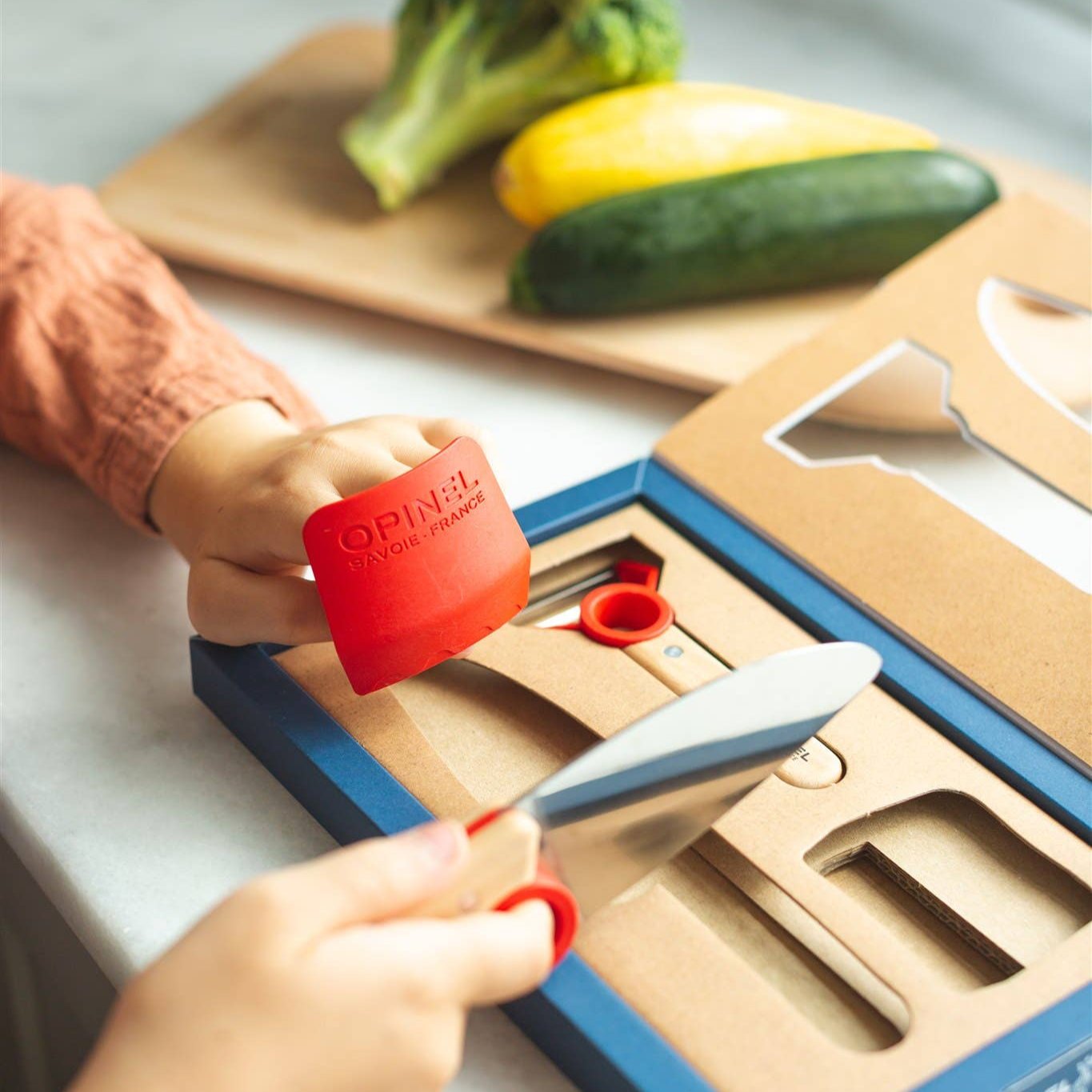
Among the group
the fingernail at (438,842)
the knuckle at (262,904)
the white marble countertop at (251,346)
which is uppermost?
the fingernail at (438,842)

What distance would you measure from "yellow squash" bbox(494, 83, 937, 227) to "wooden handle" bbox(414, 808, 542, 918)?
1.83ft

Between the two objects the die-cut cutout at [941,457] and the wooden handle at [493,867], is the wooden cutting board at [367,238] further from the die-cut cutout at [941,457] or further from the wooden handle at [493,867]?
the wooden handle at [493,867]

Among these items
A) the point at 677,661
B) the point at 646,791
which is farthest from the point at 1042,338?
the point at 646,791

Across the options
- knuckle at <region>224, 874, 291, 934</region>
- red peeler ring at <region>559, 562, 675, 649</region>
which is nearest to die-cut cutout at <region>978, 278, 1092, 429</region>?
red peeler ring at <region>559, 562, 675, 649</region>

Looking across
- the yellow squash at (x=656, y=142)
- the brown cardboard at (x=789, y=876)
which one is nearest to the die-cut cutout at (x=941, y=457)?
the brown cardboard at (x=789, y=876)

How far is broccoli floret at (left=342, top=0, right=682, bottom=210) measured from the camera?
0.91 m

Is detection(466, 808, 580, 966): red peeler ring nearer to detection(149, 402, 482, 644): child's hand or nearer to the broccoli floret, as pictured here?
detection(149, 402, 482, 644): child's hand

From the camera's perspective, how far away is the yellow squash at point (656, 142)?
870mm

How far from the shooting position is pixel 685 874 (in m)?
0.50

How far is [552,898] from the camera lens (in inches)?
16.5

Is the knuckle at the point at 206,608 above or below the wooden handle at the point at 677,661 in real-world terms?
below

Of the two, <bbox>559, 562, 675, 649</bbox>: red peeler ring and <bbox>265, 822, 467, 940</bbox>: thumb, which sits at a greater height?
<bbox>265, 822, 467, 940</bbox>: thumb

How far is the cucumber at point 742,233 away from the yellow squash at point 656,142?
0.12 feet

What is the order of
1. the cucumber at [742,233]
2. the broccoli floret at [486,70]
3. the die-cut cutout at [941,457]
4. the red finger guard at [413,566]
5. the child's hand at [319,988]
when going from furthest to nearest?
the broccoli floret at [486,70] < the cucumber at [742,233] < the die-cut cutout at [941,457] < the red finger guard at [413,566] < the child's hand at [319,988]
